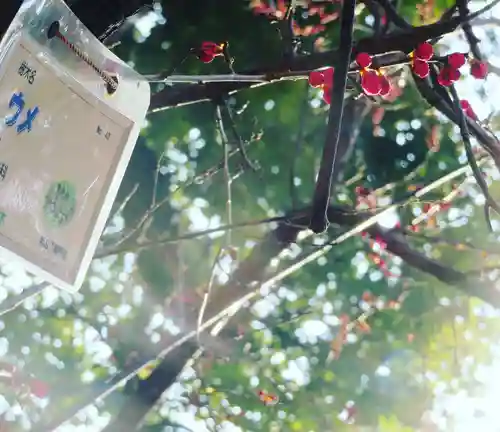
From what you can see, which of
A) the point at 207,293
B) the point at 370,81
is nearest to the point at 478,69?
the point at 370,81

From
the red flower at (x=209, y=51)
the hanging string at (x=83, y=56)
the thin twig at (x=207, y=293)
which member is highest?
the red flower at (x=209, y=51)

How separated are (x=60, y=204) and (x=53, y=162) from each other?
0.12 ft

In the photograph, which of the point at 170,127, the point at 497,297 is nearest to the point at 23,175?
the point at 170,127

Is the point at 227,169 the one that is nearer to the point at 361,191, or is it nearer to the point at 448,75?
the point at 361,191

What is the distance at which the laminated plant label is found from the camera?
422 millimetres

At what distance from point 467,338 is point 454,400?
0.13m

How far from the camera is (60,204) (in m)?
0.48

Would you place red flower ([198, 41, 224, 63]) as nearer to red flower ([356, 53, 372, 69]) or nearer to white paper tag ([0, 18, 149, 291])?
red flower ([356, 53, 372, 69])

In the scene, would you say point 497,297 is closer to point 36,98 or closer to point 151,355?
point 151,355

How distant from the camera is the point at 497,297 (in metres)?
1.16

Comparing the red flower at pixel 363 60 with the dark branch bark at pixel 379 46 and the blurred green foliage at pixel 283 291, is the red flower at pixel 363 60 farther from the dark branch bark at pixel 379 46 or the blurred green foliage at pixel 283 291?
the blurred green foliage at pixel 283 291

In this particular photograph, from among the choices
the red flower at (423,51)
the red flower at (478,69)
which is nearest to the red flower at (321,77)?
the red flower at (423,51)

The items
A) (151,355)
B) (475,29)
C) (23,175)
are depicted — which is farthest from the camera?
(151,355)

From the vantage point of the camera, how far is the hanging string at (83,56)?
1.51 ft
